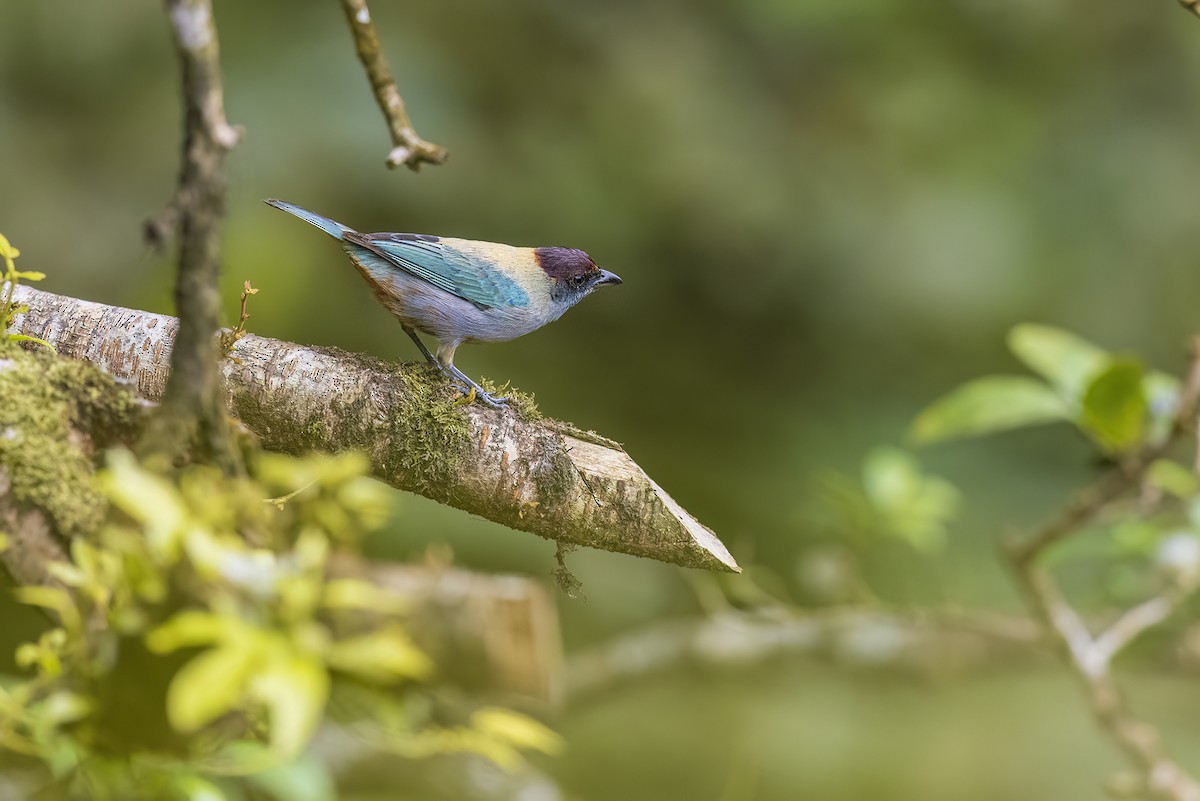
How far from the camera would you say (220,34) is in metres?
3.20

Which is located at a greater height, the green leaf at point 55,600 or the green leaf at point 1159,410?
the green leaf at point 1159,410

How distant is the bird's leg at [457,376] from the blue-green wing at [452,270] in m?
0.06

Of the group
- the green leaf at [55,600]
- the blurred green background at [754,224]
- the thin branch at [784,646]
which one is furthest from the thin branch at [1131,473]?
the green leaf at [55,600]

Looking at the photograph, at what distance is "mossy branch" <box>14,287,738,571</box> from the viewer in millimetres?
879

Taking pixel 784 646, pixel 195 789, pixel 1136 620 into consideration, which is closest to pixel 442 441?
pixel 195 789

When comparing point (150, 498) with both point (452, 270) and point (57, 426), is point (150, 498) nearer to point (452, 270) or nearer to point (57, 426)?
point (57, 426)

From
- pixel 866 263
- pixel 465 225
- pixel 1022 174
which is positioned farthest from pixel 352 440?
pixel 1022 174

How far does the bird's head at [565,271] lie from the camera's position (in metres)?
1.22

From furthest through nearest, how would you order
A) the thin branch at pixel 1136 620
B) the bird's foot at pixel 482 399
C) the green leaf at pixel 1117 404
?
1. the thin branch at pixel 1136 620
2. the green leaf at pixel 1117 404
3. the bird's foot at pixel 482 399

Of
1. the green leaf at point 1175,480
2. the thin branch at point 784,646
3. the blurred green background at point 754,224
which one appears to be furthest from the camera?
the blurred green background at point 754,224

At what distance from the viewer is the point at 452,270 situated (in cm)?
119

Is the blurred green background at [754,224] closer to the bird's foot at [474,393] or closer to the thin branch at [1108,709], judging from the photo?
the thin branch at [1108,709]

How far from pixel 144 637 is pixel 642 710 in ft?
7.98

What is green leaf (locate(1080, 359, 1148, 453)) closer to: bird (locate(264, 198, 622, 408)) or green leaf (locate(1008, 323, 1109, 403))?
green leaf (locate(1008, 323, 1109, 403))
